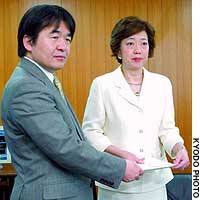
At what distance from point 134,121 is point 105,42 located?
2.33 m

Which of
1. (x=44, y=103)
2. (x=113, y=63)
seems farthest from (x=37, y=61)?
(x=113, y=63)

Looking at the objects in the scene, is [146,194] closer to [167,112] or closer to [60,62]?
[167,112]

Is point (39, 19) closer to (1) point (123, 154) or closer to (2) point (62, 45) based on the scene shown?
(2) point (62, 45)

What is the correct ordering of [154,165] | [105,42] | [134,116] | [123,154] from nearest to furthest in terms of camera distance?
[154,165]
[123,154]
[134,116]
[105,42]

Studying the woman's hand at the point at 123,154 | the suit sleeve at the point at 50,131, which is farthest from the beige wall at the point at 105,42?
the suit sleeve at the point at 50,131

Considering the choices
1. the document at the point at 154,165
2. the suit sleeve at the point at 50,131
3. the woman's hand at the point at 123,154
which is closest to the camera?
the suit sleeve at the point at 50,131

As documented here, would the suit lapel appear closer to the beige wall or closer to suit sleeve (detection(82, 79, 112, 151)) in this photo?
suit sleeve (detection(82, 79, 112, 151))

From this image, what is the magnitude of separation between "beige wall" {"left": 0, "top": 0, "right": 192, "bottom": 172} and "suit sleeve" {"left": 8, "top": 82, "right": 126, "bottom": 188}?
2679 mm

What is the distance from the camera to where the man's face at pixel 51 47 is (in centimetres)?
136

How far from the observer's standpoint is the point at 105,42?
397 centimetres

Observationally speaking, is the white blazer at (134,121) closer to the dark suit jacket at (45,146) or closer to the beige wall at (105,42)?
the dark suit jacket at (45,146)

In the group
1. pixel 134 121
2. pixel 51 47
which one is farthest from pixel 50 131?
pixel 134 121

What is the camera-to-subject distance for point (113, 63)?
397cm

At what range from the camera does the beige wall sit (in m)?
3.94
